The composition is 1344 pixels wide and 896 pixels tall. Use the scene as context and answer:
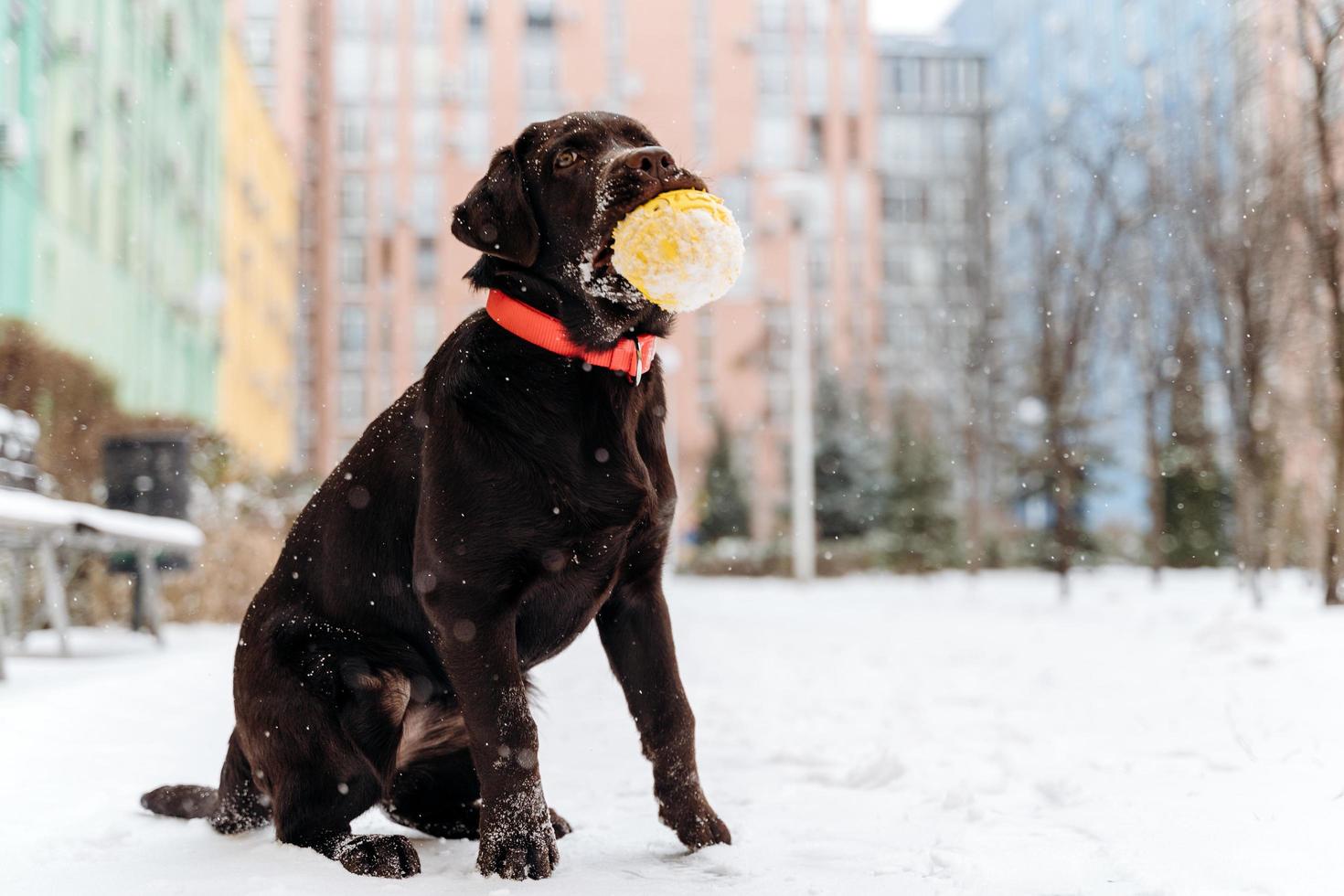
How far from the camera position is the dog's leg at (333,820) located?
233 centimetres

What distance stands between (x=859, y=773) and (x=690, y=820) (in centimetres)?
115

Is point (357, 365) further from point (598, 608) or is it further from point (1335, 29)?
point (598, 608)

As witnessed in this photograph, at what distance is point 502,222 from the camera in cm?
244

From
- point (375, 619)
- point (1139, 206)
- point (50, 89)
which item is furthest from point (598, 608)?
point (50, 89)

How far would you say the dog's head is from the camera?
2.29m

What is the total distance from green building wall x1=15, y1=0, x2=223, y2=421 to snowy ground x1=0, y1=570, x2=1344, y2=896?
6446mm

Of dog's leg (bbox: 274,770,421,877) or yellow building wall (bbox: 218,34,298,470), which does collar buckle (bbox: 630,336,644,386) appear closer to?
dog's leg (bbox: 274,770,421,877)

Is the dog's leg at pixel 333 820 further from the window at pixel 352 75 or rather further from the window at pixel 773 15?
the window at pixel 773 15

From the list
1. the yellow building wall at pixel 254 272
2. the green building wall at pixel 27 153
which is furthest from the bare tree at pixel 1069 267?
the yellow building wall at pixel 254 272

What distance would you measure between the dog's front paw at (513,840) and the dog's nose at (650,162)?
1.21 meters

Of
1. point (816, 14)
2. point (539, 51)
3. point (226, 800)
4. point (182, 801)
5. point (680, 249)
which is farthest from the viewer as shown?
point (816, 14)

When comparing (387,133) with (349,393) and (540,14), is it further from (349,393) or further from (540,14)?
(349,393)

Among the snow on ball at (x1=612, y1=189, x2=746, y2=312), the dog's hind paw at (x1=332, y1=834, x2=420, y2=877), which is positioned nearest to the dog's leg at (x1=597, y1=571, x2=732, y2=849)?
the dog's hind paw at (x1=332, y1=834, x2=420, y2=877)

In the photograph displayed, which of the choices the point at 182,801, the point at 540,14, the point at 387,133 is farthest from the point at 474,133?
the point at 182,801
